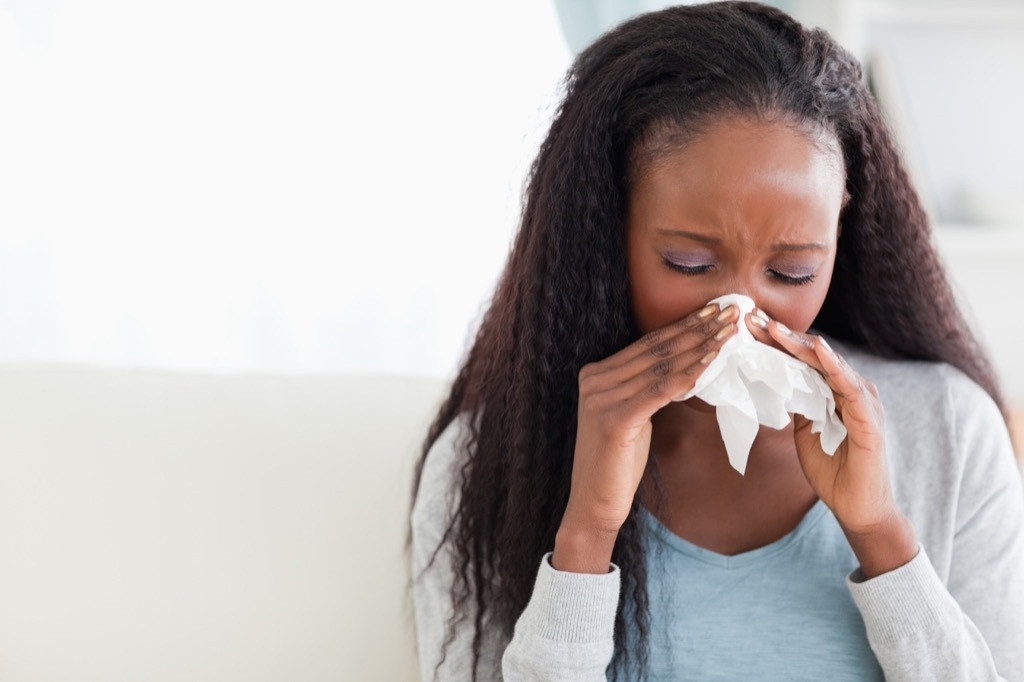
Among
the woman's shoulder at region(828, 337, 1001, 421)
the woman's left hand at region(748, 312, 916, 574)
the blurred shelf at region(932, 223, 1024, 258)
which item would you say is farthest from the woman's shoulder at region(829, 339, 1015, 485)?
the blurred shelf at region(932, 223, 1024, 258)

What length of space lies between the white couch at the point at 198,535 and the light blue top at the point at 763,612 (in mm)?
379

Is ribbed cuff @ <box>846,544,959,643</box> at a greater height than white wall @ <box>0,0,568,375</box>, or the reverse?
white wall @ <box>0,0,568,375</box>

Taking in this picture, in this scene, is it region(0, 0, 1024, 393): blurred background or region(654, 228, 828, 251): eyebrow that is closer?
region(654, 228, 828, 251): eyebrow

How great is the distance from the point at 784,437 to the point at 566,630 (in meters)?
0.37

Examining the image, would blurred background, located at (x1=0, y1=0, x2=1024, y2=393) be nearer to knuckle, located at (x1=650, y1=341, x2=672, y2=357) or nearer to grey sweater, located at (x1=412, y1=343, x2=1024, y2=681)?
grey sweater, located at (x1=412, y1=343, x2=1024, y2=681)

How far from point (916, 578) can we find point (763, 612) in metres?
0.18

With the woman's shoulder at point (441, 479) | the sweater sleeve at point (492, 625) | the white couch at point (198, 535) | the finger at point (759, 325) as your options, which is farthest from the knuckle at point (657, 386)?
the white couch at point (198, 535)

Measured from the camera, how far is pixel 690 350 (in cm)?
112

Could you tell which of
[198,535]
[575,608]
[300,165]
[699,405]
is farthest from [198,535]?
[300,165]

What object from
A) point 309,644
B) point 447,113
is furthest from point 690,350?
point 447,113

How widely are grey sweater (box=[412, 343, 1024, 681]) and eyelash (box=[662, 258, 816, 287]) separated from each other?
0.30 meters

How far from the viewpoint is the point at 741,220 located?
3.60 ft

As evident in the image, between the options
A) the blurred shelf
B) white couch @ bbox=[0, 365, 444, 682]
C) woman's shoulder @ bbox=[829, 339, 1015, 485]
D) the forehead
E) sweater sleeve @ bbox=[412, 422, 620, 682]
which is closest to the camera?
the forehead

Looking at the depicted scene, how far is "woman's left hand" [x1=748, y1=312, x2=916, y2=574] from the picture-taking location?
114 centimetres
